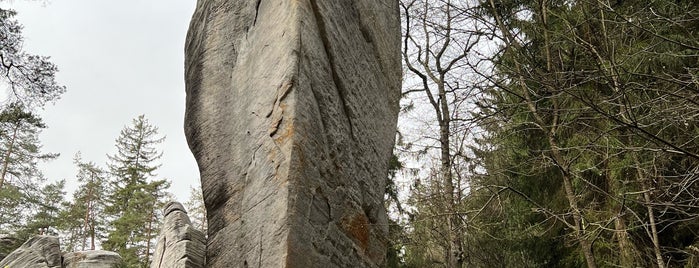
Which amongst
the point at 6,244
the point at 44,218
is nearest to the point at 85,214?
the point at 44,218

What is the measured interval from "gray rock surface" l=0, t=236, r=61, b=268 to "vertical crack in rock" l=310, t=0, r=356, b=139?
3967 millimetres

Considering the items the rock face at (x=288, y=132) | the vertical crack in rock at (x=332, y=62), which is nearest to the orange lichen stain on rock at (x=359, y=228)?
the rock face at (x=288, y=132)

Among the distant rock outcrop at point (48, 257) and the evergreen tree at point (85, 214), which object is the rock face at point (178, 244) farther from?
the evergreen tree at point (85, 214)

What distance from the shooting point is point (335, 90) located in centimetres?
496

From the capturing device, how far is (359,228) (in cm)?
486

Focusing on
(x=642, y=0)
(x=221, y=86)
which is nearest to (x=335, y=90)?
(x=221, y=86)

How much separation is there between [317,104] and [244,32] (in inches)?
52.5

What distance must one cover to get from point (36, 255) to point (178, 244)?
254 centimetres

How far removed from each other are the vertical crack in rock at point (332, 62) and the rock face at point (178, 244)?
1.70 metres

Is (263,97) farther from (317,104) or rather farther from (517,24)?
(517,24)

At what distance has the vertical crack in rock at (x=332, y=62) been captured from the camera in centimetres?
495

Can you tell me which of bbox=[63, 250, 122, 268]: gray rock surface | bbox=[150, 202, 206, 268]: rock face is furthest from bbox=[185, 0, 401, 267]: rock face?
bbox=[63, 250, 122, 268]: gray rock surface

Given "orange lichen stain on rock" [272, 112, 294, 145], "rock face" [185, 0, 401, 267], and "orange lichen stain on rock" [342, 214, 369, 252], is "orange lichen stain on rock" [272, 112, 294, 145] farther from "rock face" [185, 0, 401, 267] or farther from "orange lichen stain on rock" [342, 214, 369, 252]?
"orange lichen stain on rock" [342, 214, 369, 252]

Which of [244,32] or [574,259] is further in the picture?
[574,259]
